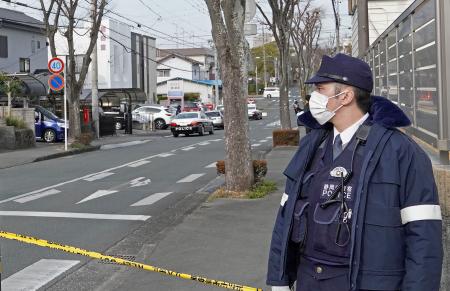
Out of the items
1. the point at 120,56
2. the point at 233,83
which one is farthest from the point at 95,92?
the point at 120,56

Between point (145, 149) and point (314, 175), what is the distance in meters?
22.4

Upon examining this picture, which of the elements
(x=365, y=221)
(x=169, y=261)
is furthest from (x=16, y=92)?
(x=365, y=221)

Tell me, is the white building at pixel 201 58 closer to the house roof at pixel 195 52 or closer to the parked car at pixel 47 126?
the house roof at pixel 195 52

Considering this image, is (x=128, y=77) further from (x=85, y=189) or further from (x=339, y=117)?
(x=339, y=117)

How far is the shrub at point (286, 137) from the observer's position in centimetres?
2175

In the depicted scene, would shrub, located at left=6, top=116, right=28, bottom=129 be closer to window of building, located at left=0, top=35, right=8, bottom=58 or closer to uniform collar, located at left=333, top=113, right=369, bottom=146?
window of building, located at left=0, top=35, right=8, bottom=58

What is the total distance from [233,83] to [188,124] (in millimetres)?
24364

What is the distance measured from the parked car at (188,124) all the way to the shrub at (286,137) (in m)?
13.8

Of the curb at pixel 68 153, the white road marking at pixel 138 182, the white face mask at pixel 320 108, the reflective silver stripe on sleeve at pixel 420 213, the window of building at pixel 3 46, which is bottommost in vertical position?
the white road marking at pixel 138 182

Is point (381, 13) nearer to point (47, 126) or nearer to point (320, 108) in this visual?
point (47, 126)

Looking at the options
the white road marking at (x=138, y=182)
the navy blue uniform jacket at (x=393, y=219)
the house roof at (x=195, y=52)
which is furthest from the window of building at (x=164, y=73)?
the navy blue uniform jacket at (x=393, y=219)

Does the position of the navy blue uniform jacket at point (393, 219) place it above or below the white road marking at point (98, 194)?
above

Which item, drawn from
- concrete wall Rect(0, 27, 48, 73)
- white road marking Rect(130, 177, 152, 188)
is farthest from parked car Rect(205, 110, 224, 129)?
white road marking Rect(130, 177, 152, 188)

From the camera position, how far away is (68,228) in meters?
9.11
